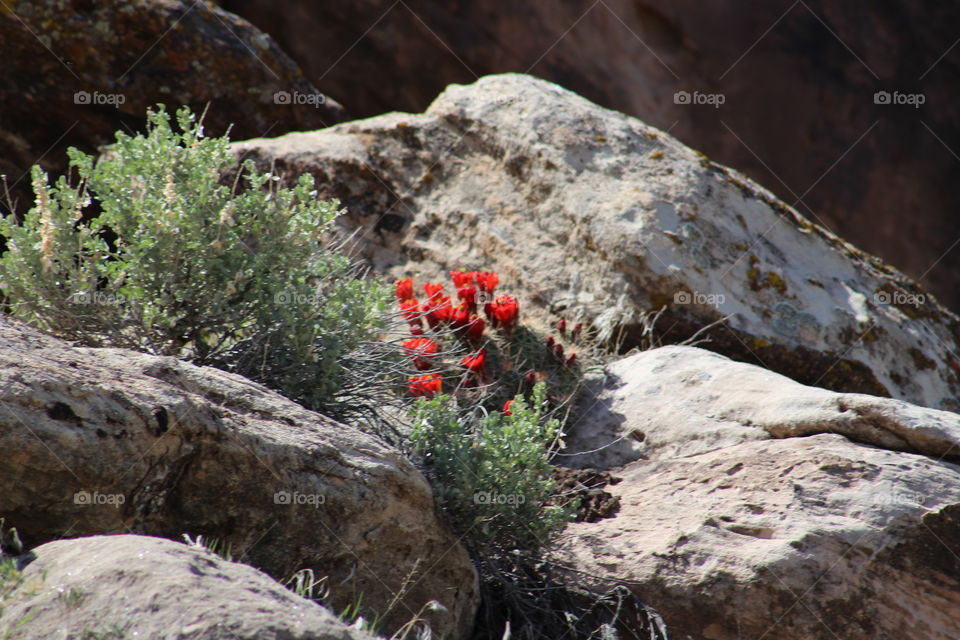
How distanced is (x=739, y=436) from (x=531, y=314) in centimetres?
159

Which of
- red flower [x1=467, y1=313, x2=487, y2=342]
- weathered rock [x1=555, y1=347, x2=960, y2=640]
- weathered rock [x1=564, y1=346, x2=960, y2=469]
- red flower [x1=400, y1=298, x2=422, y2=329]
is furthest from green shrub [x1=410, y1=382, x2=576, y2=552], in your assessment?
red flower [x1=467, y1=313, x2=487, y2=342]

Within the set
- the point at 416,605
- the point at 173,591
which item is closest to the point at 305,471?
the point at 416,605

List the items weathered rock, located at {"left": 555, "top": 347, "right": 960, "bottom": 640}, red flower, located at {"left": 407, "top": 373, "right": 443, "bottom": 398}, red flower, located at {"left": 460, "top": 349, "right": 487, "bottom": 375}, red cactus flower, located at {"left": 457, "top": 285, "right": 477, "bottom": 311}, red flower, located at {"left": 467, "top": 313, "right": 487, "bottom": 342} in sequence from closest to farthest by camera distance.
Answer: weathered rock, located at {"left": 555, "top": 347, "right": 960, "bottom": 640}, red flower, located at {"left": 407, "top": 373, "right": 443, "bottom": 398}, red flower, located at {"left": 460, "top": 349, "right": 487, "bottom": 375}, red flower, located at {"left": 467, "top": 313, "right": 487, "bottom": 342}, red cactus flower, located at {"left": 457, "top": 285, "right": 477, "bottom": 311}

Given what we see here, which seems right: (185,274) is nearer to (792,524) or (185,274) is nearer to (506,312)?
(506,312)

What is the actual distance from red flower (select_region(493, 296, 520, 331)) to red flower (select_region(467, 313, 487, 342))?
0.36 ft

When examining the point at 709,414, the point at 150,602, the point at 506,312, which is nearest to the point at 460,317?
the point at 506,312

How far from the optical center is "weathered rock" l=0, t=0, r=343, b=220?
5.89 meters

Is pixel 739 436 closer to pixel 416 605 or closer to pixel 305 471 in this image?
pixel 416 605

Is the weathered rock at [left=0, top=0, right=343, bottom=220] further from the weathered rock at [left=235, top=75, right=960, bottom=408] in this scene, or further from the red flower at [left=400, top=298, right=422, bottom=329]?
the red flower at [left=400, top=298, right=422, bottom=329]

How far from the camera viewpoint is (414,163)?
227 inches

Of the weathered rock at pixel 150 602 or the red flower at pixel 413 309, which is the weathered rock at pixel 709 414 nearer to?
the red flower at pixel 413 309

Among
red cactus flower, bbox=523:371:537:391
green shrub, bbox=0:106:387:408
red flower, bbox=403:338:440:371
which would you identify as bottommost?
red cactus flower, bbox=523:371:537:391

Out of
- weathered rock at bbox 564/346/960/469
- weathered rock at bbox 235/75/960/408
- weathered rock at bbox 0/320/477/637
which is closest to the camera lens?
weathered rock at bbox 0/320/477/637

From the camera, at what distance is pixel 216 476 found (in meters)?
2.61
